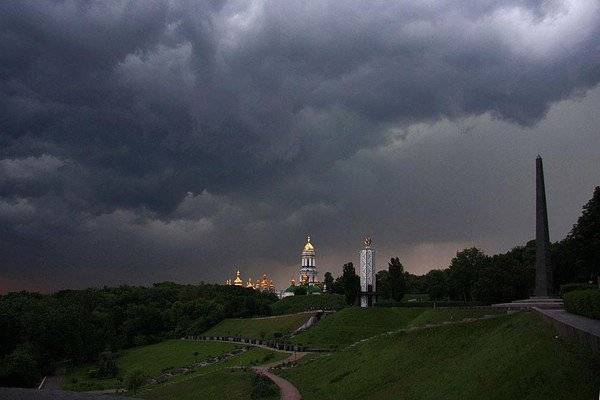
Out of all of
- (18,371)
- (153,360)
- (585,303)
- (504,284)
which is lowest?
(153,360)

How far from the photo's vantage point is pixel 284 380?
5472cm

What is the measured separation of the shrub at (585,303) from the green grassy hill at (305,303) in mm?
91081

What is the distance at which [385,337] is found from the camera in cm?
5428

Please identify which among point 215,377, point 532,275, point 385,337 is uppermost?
point 532,275

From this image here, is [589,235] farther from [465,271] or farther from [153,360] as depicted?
[153,360]

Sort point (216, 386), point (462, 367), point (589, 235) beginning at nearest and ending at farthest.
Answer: point (462, 367)
point (216, 386)
point (589, 235)

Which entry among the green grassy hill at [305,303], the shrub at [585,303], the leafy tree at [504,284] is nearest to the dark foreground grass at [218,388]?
the shrub at [585,303]

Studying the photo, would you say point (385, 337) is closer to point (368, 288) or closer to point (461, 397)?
point (461, 397)

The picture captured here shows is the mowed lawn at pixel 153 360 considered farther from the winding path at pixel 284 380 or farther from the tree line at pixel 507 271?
the tree line at pixel 507 271

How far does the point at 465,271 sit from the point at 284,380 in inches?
2514

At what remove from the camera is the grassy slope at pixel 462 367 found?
80.2 feet

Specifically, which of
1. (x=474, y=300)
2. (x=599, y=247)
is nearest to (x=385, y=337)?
(x=599, y=247)

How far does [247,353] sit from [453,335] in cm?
4371

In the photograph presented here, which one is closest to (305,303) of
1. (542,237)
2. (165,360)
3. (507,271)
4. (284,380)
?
(165,360)
